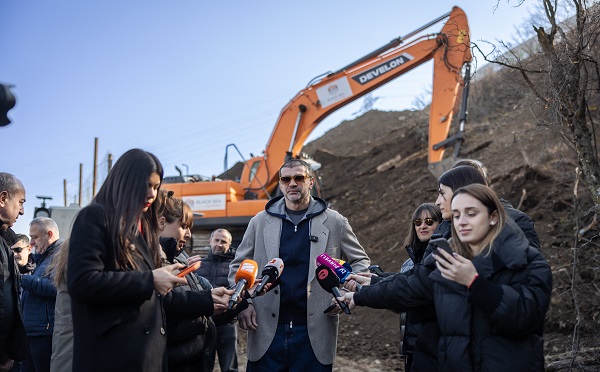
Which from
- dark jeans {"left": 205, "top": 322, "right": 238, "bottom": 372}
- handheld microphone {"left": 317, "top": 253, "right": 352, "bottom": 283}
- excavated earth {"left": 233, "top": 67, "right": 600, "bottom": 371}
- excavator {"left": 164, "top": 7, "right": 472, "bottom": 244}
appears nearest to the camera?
handheld microphone {"left": 317, "top": 253, "right": 352, "bottom": 283}

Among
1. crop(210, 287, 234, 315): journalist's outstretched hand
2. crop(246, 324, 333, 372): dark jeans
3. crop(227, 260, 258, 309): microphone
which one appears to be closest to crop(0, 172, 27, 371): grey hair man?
crop(210, 287, 234, 315): journalist's outstretched hand

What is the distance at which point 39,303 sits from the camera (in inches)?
197

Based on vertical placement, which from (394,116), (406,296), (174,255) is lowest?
(406,296)

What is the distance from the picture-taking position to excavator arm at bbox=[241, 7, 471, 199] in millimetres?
13039

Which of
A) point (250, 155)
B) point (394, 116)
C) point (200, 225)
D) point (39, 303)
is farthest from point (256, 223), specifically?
point (394, 116)

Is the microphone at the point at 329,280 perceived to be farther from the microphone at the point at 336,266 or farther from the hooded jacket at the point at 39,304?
the hooded jacket at the point at 39,304

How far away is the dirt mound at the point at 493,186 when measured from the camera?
782 cm

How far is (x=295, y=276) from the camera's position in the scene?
433 cm

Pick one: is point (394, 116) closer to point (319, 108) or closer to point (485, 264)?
point (319, 108)

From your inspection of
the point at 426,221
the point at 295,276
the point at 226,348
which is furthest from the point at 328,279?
the point at 226,348

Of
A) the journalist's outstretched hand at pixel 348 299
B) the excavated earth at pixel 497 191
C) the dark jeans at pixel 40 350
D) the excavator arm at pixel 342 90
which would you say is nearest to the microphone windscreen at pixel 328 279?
the journalist's outstretched hand at pixel 348 299

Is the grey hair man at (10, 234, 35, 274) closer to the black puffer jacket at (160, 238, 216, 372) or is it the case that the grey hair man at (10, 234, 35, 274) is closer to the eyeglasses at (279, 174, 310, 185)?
the black puffer jacket at (160, 238, 216, 372)

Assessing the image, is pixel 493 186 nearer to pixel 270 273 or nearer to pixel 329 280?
pixel 329 280

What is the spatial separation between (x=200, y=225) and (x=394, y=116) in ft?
64.8
